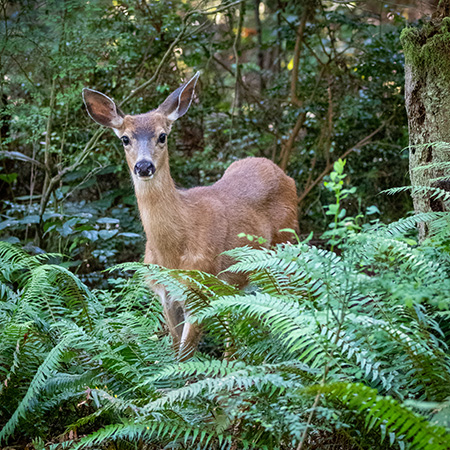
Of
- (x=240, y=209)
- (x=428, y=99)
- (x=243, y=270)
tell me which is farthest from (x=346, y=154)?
(x=243, y=270)

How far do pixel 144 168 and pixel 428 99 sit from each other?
89.9 inches

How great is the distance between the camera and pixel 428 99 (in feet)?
14.4

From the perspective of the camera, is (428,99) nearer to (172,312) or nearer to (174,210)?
(174,210)

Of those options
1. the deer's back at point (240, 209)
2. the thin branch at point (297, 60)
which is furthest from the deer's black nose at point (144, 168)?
the thin branch at point (297, 60)

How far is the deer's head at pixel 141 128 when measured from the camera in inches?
197

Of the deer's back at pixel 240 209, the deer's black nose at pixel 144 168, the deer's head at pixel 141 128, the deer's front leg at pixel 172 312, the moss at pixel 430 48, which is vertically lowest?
the deer's front leg at pixel 172 312

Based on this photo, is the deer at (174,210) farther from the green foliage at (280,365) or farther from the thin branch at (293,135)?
the thin branch at (293,135)

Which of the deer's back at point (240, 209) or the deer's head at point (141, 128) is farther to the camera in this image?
the deer's back at point (240, 209)

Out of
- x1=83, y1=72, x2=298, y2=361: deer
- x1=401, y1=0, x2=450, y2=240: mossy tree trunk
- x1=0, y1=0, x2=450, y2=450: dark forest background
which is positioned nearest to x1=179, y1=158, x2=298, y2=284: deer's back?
x1=83, y1=72, x2=298, y2=361: deer

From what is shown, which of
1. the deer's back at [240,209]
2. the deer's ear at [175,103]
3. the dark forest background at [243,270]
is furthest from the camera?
the deer's ear at [175,103]

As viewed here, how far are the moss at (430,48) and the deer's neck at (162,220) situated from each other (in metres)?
2.24

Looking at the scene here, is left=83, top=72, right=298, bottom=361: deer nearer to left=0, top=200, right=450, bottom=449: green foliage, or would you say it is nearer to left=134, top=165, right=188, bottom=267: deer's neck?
left=134, top=165, right=188, bottom=267: deer's neck

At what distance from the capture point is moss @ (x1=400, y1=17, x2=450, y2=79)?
172 inches

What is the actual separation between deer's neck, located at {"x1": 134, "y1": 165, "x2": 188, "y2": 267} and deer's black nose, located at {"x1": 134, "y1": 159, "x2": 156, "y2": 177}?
7.8 inches
